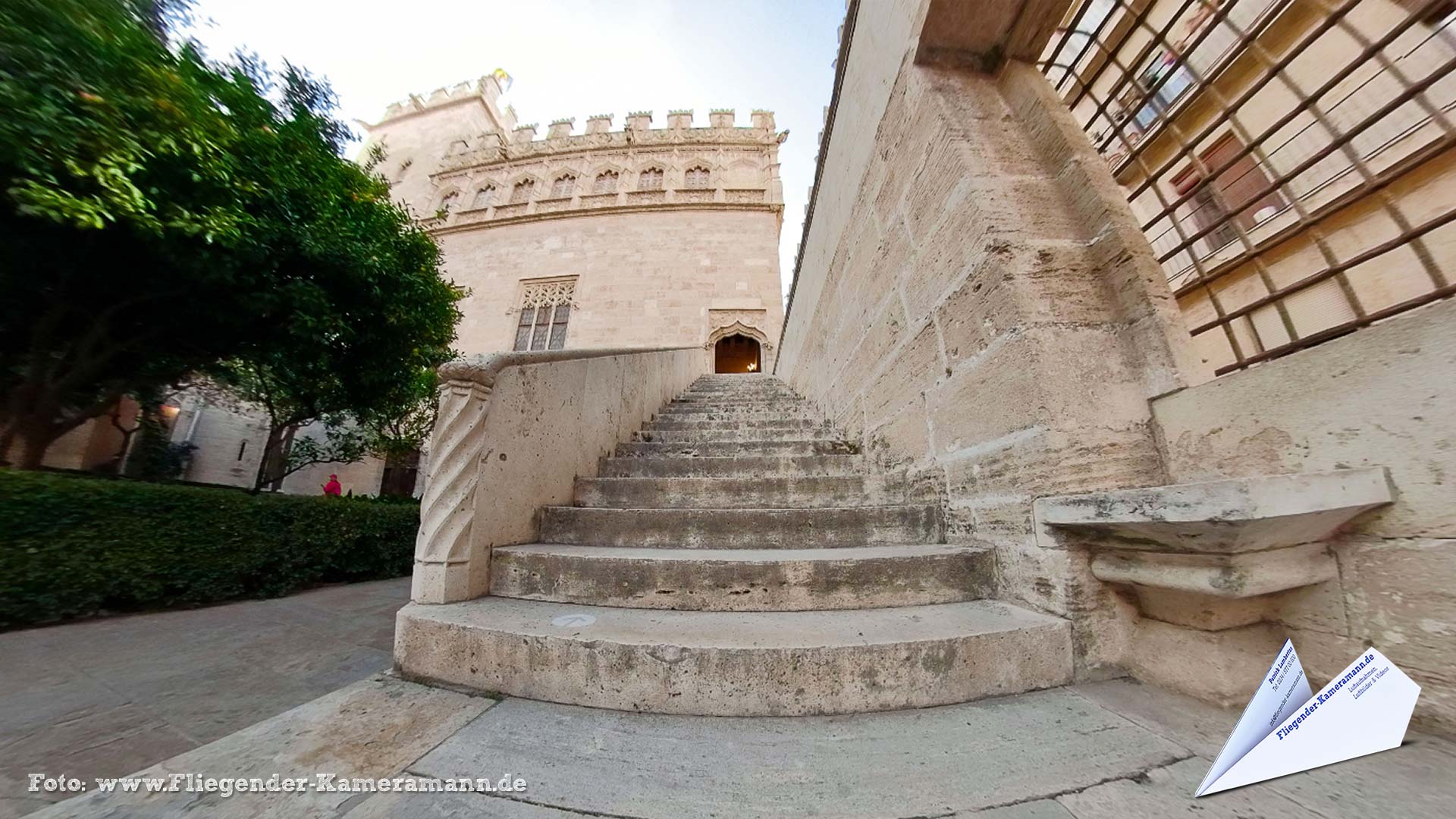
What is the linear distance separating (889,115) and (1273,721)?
10.1 ft

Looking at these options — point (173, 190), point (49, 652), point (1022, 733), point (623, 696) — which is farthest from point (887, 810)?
point (173, 190)

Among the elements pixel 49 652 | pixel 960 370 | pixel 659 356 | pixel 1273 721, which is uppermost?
pixel 659 356

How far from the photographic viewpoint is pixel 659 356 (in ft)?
15.9

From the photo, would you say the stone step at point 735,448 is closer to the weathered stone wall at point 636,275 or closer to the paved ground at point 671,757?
the paved ground at point 671,757

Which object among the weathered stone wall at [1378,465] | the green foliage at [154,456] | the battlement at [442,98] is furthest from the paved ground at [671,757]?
the battlement at [442,98]

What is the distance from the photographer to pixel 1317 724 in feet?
2.97

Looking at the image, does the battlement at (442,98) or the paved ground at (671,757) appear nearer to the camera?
the paved ground at (671,757)

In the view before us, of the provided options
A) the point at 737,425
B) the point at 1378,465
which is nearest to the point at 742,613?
the point at 1378,465

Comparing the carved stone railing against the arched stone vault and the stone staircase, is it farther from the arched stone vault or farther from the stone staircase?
the arched stone vault

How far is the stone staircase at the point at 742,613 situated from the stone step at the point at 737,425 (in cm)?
143

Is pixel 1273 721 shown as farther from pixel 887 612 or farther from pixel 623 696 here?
pixel 623 696

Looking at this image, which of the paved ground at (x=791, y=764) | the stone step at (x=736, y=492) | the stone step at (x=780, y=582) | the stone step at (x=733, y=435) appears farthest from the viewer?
the stone step at (x=733, y=435)

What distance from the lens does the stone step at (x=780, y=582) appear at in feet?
5.51

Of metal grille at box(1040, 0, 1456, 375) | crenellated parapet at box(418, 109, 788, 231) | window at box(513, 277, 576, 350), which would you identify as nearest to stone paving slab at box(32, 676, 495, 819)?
metal grille at box(1040, 0, 1456, 375)
